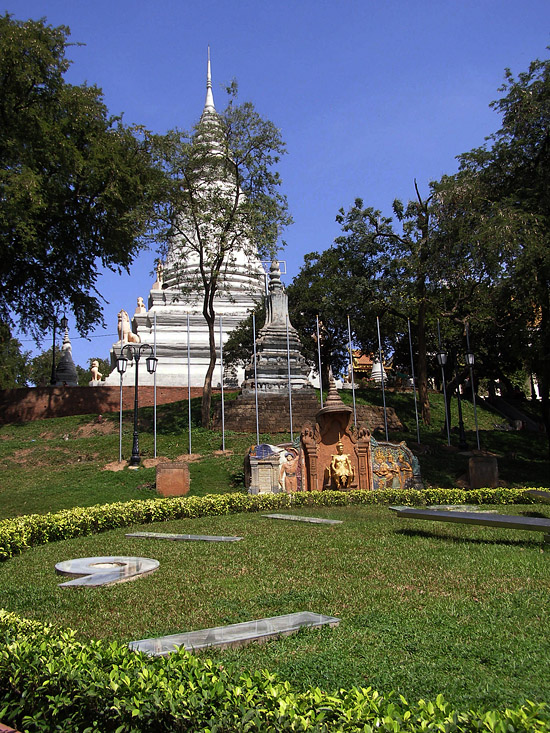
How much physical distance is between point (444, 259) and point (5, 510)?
14852 millimetres

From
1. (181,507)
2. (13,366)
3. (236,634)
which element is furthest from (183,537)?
(13,366)

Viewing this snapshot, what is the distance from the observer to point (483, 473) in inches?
614

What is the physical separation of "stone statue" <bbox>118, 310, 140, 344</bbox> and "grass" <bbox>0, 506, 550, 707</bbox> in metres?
24.4

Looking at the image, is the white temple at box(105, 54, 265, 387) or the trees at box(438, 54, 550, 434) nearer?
the trees at box(438, 54, 550, 434)

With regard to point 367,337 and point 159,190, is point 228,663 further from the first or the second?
point 367,337

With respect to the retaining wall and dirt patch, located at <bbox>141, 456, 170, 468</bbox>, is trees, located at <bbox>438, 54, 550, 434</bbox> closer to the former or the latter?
dirt patch, located at <bbox>141, 456, 170, 468</bbox>

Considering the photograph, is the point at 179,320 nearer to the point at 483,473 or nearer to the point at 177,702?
the point at 483,473

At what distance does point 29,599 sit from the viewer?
6.32m

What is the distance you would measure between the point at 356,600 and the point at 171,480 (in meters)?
9.80

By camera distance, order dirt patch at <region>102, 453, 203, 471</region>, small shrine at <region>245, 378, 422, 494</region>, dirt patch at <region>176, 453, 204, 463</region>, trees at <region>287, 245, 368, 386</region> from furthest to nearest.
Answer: trees at <region>287, 245, 368, 386</region>
dirt patch at <region>176, 453, 204, 463</region>
dirt patch at <region>102, 453, 203, 471</region>
small shrine at <region>245, 378, 422, 494</region>

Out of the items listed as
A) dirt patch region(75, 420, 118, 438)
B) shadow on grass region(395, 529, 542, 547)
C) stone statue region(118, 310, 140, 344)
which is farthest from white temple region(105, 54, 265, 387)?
shadow on grass region(395, 529, 542, 547)

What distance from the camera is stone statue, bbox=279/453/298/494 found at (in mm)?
14773

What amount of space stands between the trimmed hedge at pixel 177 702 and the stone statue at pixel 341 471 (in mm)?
10517

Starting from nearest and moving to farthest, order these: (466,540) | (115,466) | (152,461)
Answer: (466,540) → (115,466) → (152,461)
